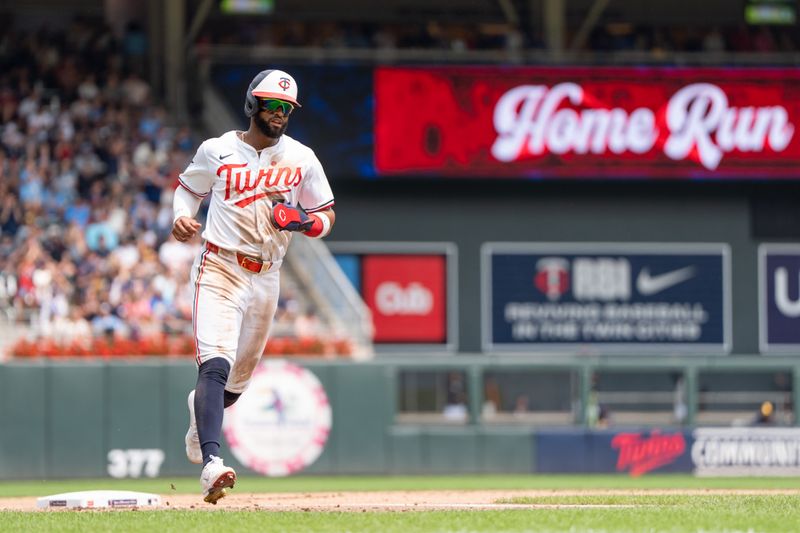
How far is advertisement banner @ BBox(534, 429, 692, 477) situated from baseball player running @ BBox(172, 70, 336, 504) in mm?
9912

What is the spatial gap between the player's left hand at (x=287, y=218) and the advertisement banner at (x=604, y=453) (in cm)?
1031

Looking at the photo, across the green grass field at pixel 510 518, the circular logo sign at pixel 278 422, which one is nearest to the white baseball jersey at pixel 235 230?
the green grass field at pixel 510 518

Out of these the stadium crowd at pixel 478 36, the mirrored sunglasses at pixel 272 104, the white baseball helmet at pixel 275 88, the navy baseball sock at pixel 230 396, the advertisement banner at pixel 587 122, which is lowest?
the navy baseball sock at pixel 230 396

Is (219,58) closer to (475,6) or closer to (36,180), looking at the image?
(36,180)

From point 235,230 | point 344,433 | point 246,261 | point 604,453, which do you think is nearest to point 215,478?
point 246,261

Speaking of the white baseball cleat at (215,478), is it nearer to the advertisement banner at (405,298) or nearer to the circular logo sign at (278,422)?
the circular logo sign at (278,422)

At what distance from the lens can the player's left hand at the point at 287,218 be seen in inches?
319

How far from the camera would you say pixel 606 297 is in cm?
2452

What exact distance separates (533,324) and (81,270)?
8.24 meters

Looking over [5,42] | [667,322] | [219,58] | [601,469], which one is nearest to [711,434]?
[601,469]

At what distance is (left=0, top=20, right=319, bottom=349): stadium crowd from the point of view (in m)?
18.0

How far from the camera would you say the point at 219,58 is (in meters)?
22.8

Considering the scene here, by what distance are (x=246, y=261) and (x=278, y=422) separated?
30.0ft

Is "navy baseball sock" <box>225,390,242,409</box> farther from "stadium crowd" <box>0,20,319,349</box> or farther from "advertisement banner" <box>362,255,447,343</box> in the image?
"advertisement banner" <box>362,255,447,343</box>
